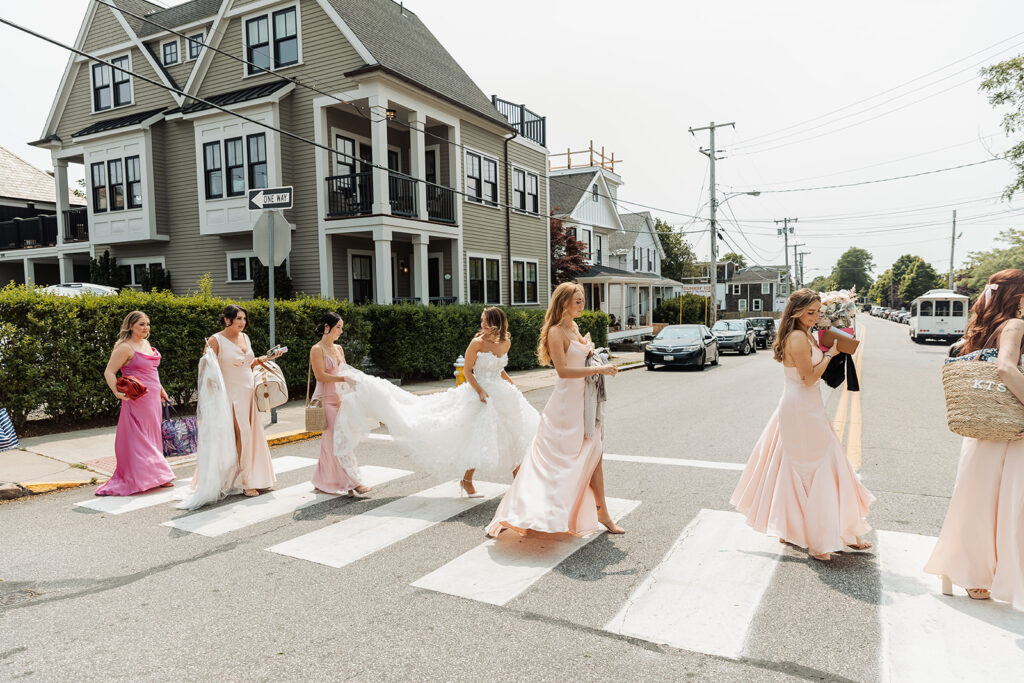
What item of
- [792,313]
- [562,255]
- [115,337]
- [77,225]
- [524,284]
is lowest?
[115,337]

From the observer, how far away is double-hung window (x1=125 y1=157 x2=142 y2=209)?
21.7 meters

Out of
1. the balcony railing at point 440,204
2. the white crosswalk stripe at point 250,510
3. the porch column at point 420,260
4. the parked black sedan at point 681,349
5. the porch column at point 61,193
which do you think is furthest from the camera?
the porch column at point 61,193

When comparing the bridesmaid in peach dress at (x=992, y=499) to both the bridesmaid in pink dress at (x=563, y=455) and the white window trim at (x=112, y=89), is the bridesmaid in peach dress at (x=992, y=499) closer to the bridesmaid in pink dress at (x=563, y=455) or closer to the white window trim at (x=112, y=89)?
the bridesmaid in pink dress at (x=563, y=455)

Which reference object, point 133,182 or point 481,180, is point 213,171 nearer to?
point 133,182

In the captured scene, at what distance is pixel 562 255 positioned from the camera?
32844mm

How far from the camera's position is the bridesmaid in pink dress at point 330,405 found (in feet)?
21.7

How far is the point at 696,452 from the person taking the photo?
852 centimetres

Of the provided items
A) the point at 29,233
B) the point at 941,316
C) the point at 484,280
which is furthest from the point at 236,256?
the point at 941,316

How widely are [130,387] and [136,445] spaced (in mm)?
655

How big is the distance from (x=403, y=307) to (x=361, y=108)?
7539mm

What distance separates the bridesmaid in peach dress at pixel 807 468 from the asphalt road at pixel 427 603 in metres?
0.25

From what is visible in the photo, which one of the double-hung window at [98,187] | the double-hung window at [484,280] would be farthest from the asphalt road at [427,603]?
the double-hung window at [98,187]

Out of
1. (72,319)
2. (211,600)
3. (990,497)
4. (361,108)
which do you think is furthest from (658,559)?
(361,108)

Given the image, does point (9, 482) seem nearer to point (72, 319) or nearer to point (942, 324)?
point (72, 319)
